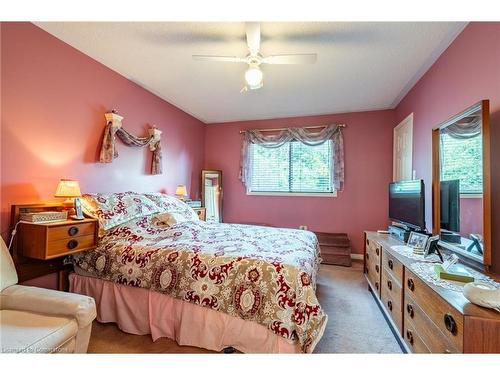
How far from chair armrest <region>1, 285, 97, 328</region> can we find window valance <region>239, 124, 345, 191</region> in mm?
3483

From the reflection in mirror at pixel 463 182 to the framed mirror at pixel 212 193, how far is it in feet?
11.3

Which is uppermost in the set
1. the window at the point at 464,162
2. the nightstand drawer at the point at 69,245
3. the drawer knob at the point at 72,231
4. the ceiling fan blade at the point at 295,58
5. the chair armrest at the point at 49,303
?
the ceiling fan blade at the point at 295,58

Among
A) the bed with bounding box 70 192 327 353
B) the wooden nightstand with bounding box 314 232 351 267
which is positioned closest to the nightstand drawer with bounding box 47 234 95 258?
the bed with bounding box 70 192 327 353

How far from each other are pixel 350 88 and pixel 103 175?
325 centimetres

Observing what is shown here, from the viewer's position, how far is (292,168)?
4441 mm

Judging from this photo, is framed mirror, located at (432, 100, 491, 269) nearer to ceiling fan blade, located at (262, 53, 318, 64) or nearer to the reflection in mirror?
the reflection in mirror

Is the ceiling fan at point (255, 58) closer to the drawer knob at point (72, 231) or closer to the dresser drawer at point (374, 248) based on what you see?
the drawer knob at point (72, 231)

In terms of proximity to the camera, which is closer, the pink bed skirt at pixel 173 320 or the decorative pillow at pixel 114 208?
the pink bed skirt at pixel 173 320

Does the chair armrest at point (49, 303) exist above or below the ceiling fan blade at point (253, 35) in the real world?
below

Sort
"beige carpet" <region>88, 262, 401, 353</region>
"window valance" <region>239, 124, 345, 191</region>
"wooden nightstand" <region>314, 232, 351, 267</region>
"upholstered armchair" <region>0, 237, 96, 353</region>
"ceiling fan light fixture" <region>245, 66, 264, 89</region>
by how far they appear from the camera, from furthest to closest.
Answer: "window valance" <region>239, 124, 345, 191</region> → "wooden nightstand" <region>314, 232, 351, 267</region> → "ceiling fan light fixture" <region>245, 66, 264, 89</region> → "beige carpet" <region>88, 262, 401, 353</region> → "upholstered armchair" <region>0, 237, 96, 353</region>

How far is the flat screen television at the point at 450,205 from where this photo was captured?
5.75 feet

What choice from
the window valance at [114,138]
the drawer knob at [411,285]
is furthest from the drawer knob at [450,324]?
the window valance at [114,138]

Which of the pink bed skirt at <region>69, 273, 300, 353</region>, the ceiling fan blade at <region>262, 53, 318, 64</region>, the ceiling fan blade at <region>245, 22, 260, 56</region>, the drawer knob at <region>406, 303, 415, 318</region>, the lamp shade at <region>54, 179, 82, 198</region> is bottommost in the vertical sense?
the pink bed skirt at <region>69, 273, 300, 353</region>

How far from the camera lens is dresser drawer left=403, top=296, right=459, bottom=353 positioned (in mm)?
1140
